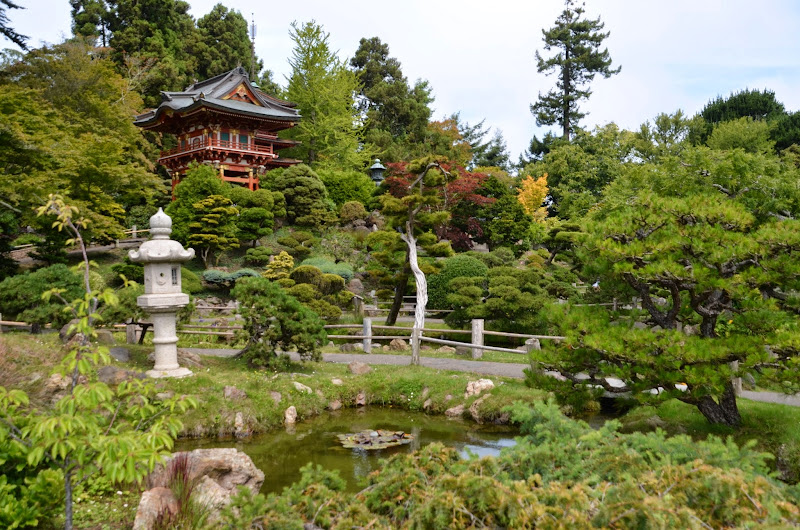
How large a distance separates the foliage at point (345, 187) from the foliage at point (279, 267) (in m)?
6.33

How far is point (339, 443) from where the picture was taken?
7.11m

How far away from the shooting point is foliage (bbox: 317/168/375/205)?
1016 inches

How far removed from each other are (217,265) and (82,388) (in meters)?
18.7

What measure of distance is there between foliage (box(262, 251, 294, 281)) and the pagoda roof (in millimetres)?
7387

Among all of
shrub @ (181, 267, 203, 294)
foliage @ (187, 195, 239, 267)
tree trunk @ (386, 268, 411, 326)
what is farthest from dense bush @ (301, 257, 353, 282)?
tree trunk @ (386, 268, 411, 326)

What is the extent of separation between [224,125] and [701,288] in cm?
2238

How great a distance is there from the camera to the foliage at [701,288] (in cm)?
507

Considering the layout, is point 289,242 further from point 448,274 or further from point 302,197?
point 448,274

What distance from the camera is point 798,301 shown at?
5270 mm

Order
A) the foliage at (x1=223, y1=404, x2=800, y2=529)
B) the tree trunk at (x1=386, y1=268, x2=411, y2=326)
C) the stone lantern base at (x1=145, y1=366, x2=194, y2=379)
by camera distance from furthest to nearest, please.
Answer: the tree trunk at (x1=386, y1=268, x2=411, y2=326) → the stone lantern base at (x1=145, y1=366, x2=194, y2=379) → the foliage at (x1=223, y1=404, x2=800, y2=529)

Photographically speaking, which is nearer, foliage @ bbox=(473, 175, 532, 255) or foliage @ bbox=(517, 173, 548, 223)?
foliage @ bbox=(473, 175, 532, 255)

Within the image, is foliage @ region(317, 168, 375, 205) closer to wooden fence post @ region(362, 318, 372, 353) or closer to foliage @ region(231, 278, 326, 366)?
wooden fence post @ region(362, 318, 372, 353)

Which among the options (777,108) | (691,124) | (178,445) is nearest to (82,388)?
(178,445)

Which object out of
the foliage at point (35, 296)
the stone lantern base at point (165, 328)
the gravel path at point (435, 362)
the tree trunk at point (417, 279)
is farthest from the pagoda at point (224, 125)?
the stone lantern base at point (165, 328)
